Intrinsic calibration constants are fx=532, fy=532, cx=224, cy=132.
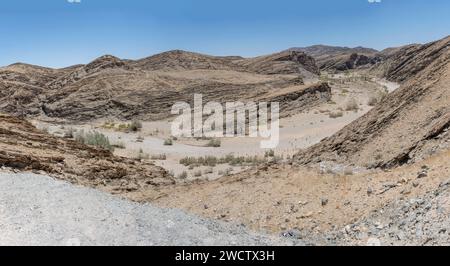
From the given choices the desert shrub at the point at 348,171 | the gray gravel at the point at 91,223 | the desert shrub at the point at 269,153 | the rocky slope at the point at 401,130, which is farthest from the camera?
the desert shrub at the point at 269,153

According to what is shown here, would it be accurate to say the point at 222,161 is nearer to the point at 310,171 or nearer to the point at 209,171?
the point at 209,171

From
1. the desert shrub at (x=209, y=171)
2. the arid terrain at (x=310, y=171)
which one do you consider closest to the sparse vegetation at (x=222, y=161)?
the arid terrain at (x=310, y=171)

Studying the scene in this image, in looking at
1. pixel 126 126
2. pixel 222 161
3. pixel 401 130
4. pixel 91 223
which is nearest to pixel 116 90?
pixel 126 126

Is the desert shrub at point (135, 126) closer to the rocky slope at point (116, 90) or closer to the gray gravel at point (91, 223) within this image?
the rocky slope at point (116, 90)

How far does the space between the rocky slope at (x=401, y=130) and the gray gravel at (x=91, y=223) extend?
11.8 feet

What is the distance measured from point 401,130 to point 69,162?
23.0ft

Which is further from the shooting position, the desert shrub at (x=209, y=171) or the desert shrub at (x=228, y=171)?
the desert shrub at (x=209, y=171)

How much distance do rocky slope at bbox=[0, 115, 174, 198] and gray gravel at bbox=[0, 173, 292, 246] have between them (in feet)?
6.67

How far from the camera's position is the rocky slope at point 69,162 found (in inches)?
408

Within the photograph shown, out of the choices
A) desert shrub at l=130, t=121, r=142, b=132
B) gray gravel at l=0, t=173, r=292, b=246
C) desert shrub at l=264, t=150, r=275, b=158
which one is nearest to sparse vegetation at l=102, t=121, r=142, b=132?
desert shrub at l=130, t=121, r=142, b=132

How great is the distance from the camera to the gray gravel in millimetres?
6273

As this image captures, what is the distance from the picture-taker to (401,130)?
10742mm

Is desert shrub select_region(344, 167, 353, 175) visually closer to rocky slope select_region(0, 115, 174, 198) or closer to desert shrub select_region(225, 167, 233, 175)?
rocky slope select_region(0, 115, 174, 198)

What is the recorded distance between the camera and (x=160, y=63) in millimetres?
51281
